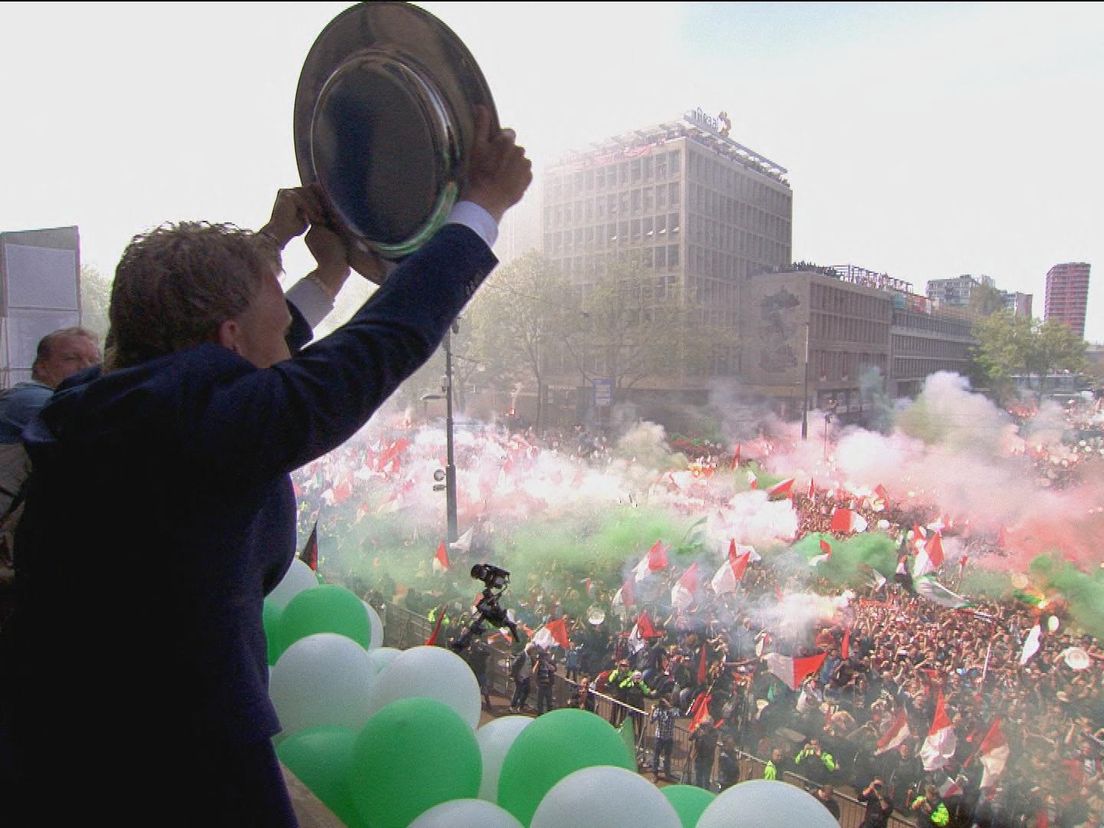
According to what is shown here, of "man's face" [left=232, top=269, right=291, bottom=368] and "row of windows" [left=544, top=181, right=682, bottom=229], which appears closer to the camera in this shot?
"man's face" [left=232, top=269, right=291, bottom=368]

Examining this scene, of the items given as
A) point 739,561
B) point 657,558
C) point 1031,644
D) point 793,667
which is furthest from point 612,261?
point 1031,644

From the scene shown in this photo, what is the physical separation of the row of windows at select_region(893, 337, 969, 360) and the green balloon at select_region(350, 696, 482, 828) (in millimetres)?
3063

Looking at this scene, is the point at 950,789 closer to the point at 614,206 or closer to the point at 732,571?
the point at 732,571

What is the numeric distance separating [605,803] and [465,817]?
251 millimetres

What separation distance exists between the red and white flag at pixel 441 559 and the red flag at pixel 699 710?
1828 millimetres

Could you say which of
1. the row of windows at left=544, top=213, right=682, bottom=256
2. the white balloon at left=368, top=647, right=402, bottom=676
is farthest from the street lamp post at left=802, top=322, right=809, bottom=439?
the white balloon at left=368, top=647, right=402, bottom=676

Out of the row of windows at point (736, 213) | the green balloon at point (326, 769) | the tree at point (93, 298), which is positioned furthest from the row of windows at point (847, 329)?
the tree at point (93, 298)

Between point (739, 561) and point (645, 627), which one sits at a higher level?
point (739, 561)

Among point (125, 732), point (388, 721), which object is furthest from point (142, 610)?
point (388, 721)

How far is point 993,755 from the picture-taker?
329 cm

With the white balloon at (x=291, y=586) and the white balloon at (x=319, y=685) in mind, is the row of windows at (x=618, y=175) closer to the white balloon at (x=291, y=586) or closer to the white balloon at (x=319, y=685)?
the white balloon at (x=291, y=586)

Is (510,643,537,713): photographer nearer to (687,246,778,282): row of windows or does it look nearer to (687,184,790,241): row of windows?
(687,246,778,282): row of windows

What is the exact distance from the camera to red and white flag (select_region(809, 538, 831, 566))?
383cm

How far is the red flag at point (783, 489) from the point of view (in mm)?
4012
